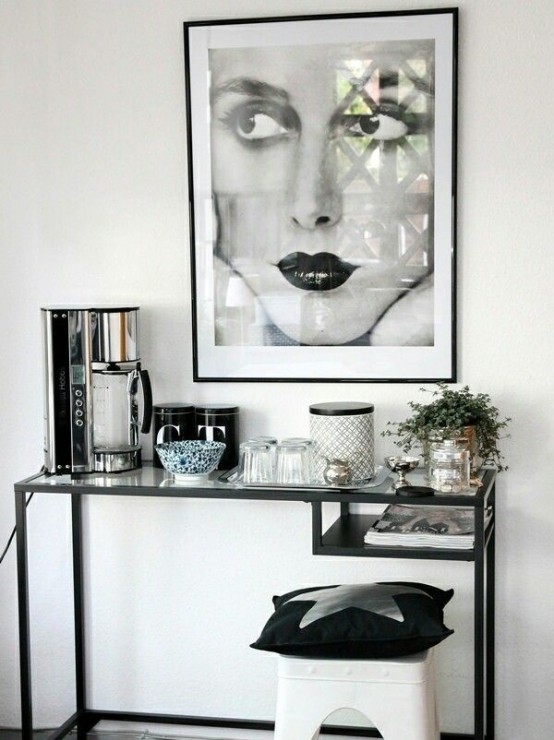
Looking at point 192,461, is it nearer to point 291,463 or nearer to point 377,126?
point 291,463

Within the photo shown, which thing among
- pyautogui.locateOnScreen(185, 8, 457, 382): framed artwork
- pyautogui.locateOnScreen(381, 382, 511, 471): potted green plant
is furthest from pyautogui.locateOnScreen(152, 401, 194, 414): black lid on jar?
pyautogui.locateOnScreen(381, 382, 511, 471): potted green plant

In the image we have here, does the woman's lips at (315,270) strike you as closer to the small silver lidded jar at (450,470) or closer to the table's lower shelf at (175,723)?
the small silver lidded jar at (450,470)

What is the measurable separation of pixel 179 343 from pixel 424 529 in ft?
2.93

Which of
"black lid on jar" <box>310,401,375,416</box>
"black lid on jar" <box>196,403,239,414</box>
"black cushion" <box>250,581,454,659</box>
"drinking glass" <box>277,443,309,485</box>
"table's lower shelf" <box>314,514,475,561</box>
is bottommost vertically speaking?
"black cushion" <box>250,581,454,659</box>

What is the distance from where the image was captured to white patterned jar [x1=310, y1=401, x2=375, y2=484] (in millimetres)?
2654

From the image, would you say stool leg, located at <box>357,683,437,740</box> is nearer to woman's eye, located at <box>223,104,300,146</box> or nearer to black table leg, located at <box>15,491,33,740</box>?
black table leg, located at <box>15,491,33,740</box>

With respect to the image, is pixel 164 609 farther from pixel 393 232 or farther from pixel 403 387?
pixel 393 232

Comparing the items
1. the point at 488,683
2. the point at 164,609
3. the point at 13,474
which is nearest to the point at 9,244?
the point at 13,474

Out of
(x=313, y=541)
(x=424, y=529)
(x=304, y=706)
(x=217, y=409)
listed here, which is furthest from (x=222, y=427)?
(x=304, y=706)

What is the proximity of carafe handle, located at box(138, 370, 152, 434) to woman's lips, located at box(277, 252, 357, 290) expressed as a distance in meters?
0.46

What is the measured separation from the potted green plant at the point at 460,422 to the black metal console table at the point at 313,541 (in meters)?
0.09

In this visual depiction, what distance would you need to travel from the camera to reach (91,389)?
9.11ft

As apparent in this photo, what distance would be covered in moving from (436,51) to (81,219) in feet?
3.49

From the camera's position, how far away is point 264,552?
3.04m
